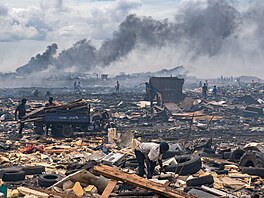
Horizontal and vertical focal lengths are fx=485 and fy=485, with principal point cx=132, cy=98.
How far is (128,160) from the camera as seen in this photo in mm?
15172

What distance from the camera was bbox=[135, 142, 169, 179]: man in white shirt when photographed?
11.9 metres

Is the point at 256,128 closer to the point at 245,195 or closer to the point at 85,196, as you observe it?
the point at 245,195

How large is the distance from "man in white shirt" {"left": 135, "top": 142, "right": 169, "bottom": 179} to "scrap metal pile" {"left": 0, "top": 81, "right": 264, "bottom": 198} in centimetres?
35

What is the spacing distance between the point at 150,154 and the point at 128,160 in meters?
3.29

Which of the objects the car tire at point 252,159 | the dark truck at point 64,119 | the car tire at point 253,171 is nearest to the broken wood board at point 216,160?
the car tire at point 252,159

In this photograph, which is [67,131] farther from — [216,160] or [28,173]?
[28,173]

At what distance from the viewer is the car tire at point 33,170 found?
13878 millimetres

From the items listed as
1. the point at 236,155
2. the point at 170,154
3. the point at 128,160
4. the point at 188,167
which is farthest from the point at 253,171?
the point at 128,160

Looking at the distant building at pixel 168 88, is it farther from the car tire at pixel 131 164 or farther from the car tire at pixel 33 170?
the car tire at pixel 33 170

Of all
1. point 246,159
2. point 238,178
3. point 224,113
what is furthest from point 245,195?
point 224,113

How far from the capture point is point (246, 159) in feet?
49.2

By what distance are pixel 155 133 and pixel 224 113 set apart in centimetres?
1284

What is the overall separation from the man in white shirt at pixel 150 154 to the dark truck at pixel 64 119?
10.4 metres

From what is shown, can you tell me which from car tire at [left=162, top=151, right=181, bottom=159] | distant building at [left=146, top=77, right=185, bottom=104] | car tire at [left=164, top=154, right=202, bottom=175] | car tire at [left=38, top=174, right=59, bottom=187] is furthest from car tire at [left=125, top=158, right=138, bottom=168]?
distant building at [left=146, top=77, right=185, bottom=104]
